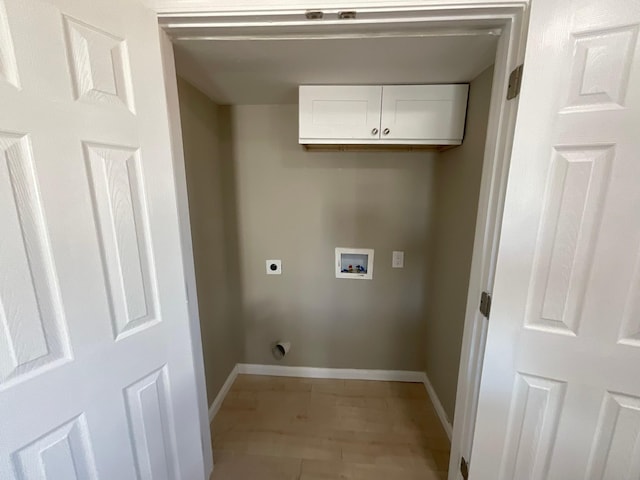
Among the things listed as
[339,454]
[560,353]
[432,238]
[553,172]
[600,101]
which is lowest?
[339,454]

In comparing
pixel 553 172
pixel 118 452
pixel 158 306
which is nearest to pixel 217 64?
pixel 158 306

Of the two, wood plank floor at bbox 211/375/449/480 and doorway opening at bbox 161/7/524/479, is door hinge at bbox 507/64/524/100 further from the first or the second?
wood plank floor at bbox 211/375/449/480

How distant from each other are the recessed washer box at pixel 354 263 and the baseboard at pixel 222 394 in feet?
3.89

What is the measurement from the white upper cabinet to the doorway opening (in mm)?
59

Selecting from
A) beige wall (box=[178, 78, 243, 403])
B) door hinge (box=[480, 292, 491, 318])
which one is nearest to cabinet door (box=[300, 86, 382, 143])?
beige wall (box=[178, 78, 243, 403])

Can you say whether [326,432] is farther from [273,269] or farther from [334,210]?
[334,210]

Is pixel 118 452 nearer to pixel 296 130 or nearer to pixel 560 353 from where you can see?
pixel 560 353

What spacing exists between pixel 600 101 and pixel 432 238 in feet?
4.13

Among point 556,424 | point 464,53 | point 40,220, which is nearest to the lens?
point 40,220

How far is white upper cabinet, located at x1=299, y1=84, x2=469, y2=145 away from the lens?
1533 mm

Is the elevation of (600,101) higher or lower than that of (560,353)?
higher

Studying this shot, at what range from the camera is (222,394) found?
6.62ft

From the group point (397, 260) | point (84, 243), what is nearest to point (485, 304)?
Result: point (397, 260)

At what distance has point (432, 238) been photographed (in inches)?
77.7
